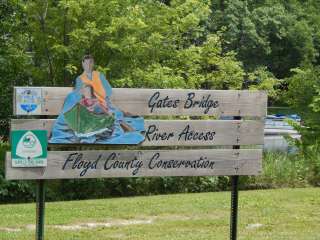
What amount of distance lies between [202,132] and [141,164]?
0.70 metres

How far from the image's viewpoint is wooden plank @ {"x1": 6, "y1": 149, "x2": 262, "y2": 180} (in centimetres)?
560

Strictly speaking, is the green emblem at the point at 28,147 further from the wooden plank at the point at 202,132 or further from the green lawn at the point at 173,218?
the green lawn at the point at 173,218

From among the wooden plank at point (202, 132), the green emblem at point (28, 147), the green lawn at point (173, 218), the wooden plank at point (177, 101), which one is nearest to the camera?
the green emblem at point (28, 147)

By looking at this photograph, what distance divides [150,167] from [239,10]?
37.7 metres

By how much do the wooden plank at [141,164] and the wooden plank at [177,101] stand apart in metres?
0.39

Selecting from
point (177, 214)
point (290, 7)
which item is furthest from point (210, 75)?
point (290, 7)

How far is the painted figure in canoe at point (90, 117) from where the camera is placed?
5.54 m

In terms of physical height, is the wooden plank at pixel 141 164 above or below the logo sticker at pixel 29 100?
below

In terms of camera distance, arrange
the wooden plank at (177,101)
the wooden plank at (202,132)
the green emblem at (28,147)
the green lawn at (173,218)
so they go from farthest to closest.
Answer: the green lawn at (173,218) < the wooden plank at (202,132) < the wooden plank at (177,101) < the green emblem at (28,147)

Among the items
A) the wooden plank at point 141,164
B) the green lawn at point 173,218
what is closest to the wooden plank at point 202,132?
the wooden plank at point 141,164

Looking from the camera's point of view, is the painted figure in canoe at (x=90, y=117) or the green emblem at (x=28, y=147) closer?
the green emblem at (x=28, y=147)

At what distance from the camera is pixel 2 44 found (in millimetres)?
13352

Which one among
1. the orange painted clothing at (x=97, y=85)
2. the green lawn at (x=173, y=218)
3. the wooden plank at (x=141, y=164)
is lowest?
the green lawn at (x=173, y=218)

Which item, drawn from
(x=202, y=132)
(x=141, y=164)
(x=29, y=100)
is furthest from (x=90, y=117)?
(x=202, y=132)
